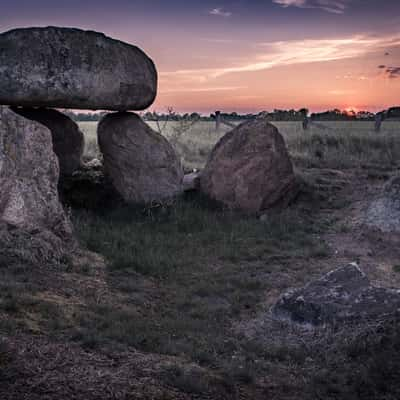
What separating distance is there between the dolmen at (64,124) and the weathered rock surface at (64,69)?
0.01 meters

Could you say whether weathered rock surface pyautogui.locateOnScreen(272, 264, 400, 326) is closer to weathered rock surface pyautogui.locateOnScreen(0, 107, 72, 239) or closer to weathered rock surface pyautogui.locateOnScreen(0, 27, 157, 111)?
weathered rock surface pyautogui.locateOnScreen(0, 107, 72, 239)

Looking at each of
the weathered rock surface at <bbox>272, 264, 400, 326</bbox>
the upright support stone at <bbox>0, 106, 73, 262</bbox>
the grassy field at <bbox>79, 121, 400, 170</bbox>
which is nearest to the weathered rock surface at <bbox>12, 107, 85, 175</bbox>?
the grassy field at <bbox>79, 121, 400, 170</bbox>

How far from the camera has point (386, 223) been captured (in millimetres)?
9781

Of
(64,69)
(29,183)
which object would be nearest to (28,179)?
(29,183)

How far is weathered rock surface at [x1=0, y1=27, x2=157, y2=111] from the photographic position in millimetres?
9070

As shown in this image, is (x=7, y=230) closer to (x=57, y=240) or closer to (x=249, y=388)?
(x=57, y=240)

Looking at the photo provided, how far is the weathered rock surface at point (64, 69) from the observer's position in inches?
357

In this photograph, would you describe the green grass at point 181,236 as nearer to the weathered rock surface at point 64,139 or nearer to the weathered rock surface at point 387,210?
the weathered rock surface at point 387,210

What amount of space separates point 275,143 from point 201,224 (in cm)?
239

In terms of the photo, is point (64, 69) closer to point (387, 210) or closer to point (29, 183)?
point (29, 183)

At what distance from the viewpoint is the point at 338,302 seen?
5945 mm

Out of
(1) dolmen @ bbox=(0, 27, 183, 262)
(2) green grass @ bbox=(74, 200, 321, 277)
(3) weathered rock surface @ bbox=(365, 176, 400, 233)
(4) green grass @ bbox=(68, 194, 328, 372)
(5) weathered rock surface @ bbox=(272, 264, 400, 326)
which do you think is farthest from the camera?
(3) weathered rock surface @ bbox=(365, 176, 400, 233)

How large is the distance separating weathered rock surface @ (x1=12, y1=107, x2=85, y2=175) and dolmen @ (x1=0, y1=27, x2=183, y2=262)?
2 cm

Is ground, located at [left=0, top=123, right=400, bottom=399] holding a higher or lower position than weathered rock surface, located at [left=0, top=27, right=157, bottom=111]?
lower
